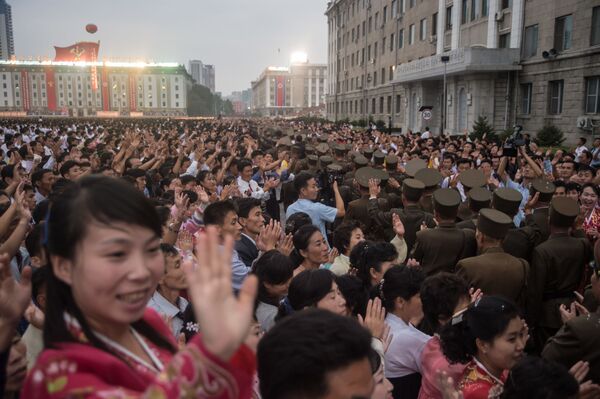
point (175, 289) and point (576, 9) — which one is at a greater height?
point (576, 9)

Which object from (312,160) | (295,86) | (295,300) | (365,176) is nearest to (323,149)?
(312,160)

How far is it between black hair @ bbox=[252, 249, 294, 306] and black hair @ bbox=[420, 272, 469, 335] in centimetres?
95

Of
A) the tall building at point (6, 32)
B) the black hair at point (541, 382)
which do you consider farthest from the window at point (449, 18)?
the tall building at point (6, 32)

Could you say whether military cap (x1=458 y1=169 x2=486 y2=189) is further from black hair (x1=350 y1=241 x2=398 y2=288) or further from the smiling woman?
the smiling woman

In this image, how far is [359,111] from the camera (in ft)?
170

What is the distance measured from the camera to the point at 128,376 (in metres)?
1.26

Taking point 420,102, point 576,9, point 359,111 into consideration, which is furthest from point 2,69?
point 576,9

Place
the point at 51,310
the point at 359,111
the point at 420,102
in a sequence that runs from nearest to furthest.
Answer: the point at 51,310 < the point at 420,102 < the point at 359,111

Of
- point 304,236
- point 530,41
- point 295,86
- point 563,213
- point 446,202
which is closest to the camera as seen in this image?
point 304,236

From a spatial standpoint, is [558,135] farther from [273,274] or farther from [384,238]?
[273,274]

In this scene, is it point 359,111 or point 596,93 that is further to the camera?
point 359,111

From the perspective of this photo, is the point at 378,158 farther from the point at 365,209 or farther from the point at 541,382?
the point at 541,382

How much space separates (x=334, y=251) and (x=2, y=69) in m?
123

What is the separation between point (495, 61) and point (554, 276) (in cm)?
2213
